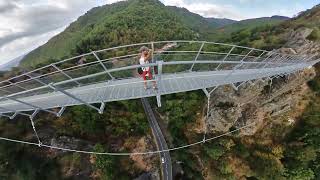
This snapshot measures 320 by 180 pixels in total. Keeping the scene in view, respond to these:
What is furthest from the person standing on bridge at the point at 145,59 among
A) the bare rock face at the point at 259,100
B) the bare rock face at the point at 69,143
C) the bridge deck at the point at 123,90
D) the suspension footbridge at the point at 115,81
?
the bare rock face at the point at 69,143

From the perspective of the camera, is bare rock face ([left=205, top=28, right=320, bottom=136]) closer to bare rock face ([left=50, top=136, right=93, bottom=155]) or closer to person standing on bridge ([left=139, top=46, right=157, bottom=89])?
bare rock face ([left=50, top=136, right=93, bottom=155])

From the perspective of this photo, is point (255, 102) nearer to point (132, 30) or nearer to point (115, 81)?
point (115, 81)

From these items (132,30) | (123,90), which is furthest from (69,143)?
(132,30)

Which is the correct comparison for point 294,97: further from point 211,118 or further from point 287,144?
point 211,118

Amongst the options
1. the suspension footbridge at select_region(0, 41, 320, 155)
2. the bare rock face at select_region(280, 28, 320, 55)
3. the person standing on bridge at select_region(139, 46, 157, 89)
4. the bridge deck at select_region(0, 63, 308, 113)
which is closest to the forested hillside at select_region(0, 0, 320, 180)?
the bare rock face at select_region(280, 28, 320, 55)

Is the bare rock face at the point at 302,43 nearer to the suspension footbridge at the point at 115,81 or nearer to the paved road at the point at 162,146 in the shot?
the suspension footbridge at the point at 115,81

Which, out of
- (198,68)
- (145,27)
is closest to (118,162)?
(198,68)

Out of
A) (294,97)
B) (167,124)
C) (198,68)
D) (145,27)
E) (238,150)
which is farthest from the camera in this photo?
(145,27)
